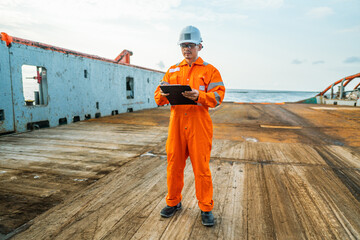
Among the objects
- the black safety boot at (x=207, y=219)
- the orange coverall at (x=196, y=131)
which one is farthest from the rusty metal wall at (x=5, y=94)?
the black safety boot at (x=207, y=219)

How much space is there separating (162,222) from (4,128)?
5.31 meters

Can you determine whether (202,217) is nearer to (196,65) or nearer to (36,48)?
(196,65)

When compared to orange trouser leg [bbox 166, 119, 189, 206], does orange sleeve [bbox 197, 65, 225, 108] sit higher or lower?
higher

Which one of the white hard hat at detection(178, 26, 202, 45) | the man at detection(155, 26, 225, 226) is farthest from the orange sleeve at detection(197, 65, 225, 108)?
the white hard hat at detection(178, 26, 202, 45)

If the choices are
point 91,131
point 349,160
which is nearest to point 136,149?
point 91,131

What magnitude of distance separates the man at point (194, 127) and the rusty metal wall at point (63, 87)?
5111 mm

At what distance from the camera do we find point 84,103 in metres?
7.92

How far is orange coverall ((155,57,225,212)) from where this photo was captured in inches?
81.4

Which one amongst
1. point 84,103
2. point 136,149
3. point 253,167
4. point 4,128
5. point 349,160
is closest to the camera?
point 253,167

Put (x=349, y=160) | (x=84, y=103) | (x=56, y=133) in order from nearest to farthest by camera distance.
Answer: (x=349, y=160) → (x=56, y=133) → (x=84, y=103)

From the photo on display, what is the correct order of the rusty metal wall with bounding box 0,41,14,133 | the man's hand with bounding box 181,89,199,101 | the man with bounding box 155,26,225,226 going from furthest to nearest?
the rusty metal wall with bounding box 0,41,14,133 < the man with bounding box 155,26,225,226 < the man's hand with bounding box 181,89,199,101

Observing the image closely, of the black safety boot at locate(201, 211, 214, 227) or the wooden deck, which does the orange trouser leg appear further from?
the black safety boot at locate(201, 211, 214, 227)

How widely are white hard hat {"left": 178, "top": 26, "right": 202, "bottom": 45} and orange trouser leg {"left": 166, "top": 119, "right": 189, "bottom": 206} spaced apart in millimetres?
789

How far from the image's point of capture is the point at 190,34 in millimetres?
2094
